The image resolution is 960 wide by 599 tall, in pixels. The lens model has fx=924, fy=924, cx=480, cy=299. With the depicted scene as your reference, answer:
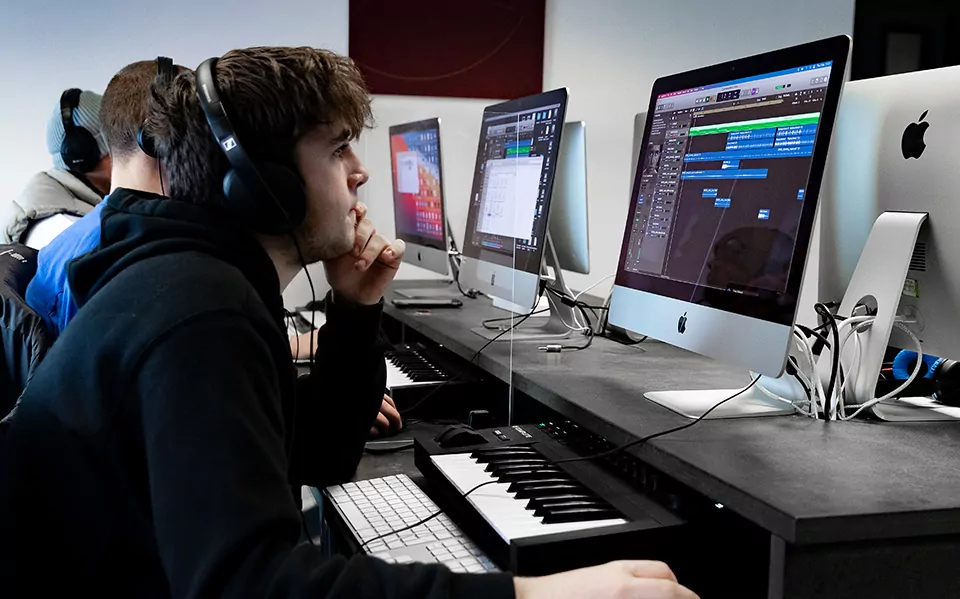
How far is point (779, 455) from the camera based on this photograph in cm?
109

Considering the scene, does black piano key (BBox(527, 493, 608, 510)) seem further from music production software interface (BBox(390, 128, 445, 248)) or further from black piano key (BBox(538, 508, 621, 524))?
music production software interface (BBox(390, 128, 445, 248))

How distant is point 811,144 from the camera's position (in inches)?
45.8

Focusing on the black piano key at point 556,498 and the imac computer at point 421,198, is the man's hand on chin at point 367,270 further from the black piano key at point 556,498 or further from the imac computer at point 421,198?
the imac computer at point 421,198

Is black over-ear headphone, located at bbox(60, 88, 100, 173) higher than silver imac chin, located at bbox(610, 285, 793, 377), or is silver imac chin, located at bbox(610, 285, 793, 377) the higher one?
black over-ear headphone, located at bbox(60, 88, 100, 173)

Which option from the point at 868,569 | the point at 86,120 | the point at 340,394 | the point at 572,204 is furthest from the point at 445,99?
the point at 868,569

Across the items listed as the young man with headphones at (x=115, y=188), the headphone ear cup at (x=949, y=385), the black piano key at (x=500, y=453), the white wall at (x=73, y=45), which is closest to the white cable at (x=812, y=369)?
the headphone ear cup at (x=949, y=385)

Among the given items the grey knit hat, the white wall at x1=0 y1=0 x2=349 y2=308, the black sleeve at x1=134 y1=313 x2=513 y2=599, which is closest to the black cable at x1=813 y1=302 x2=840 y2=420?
the black sleeve at x1=134 y1=313 x2=513 y2=599

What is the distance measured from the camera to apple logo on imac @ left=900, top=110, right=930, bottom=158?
4.34 ft

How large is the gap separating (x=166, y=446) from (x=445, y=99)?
10.3 ft

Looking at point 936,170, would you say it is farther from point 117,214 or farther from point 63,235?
point 63,235

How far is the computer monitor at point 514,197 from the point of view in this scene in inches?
76.7

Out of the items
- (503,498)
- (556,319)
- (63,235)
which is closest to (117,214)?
(503,498)

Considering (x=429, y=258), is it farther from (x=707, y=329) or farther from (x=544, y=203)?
(x=707, y=329)

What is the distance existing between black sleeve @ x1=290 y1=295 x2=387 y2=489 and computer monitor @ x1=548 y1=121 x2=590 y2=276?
0.86 metres
